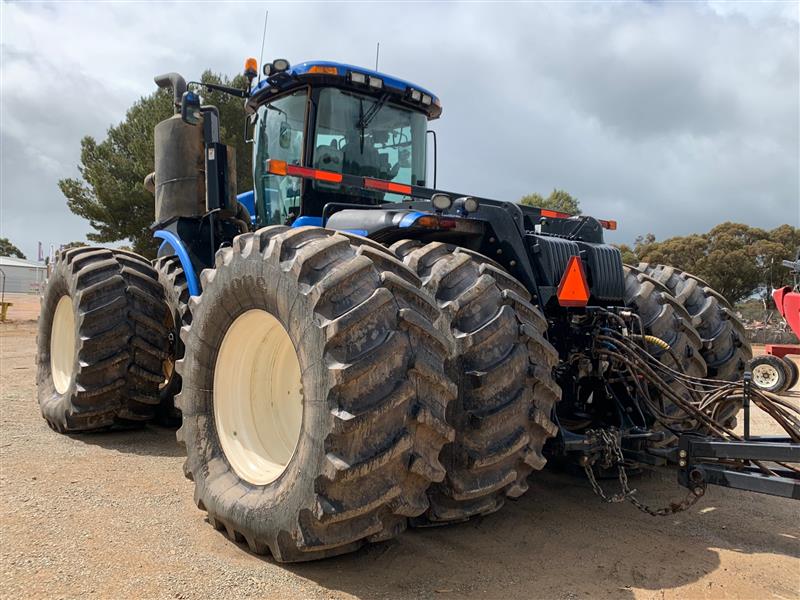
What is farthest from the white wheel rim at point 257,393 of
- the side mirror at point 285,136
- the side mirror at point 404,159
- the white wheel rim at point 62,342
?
the white wheel rim at point 62,342

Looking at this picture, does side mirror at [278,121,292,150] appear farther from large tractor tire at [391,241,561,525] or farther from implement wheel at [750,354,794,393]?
implement wheel at [750,354,794,393]

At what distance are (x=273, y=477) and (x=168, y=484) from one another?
4.47 ft

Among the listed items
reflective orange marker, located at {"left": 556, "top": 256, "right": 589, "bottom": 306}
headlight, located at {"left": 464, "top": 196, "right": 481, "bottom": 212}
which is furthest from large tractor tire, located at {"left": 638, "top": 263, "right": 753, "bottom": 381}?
headlight, located at {"left": 464, "top": 196, "right": 481, "bottom": 212}

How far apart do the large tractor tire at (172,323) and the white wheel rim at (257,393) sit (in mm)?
1753

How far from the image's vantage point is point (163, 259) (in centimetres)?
569

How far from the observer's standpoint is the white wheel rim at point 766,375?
10.7 m

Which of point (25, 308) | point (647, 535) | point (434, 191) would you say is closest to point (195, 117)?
point (434, 191)

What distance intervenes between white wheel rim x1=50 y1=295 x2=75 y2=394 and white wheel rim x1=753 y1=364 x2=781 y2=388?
10441 mm

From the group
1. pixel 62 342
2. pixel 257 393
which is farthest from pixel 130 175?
pixel 257 393

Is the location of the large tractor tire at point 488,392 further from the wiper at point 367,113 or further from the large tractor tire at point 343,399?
the wiper at point 367,113

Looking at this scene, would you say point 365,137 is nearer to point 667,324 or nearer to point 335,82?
point 335,82

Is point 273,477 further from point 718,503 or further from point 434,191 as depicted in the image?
point 718,503

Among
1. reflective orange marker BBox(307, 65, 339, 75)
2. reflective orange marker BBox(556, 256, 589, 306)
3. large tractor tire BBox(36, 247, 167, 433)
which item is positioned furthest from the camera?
large tractor tire BBox(36, 247, 167, 433)

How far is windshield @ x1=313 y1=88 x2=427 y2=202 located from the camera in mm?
4602
